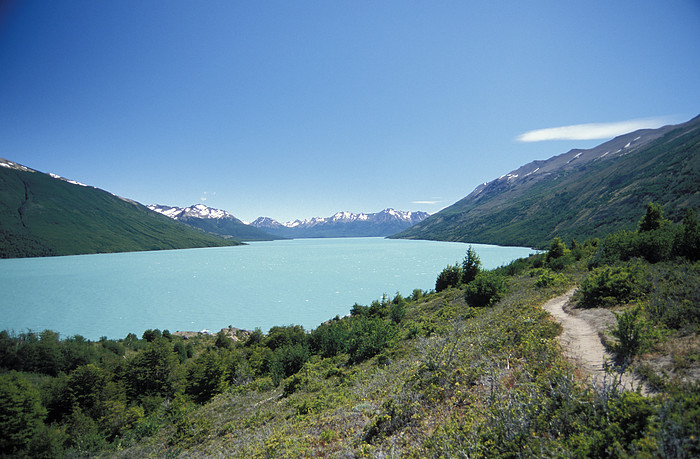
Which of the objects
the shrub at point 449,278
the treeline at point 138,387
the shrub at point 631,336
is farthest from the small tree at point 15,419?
the shrub at point 449,278

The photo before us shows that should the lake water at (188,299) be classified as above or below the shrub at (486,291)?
below

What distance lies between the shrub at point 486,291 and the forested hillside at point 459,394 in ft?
0.47

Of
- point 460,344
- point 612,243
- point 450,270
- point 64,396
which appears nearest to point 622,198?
point 450,270

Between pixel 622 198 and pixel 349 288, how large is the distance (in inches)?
7492

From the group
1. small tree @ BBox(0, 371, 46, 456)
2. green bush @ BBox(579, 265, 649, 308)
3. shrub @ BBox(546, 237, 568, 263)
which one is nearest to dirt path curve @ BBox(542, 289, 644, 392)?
green bush @ BBox(579, 265, 649, 308)

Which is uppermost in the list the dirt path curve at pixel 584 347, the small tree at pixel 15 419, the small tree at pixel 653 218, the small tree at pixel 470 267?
the small tree at pixel 653 218

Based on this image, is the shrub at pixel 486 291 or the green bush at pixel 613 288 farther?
the shrub at pixel 486 291

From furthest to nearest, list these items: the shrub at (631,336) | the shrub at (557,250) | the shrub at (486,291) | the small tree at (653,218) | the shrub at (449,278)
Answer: the shrub at (449,278) < the shrub at (557,250) < the small tree at (653,218) < the shrub at (486,291) < the shrub at (631,336)

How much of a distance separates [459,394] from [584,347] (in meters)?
5.22

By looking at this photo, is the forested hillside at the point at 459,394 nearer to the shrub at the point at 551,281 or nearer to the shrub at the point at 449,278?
the shrub at the point at 551,281

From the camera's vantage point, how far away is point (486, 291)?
2525 centimetres

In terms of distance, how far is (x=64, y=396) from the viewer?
2745 centimetres

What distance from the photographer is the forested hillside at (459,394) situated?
18.5ft

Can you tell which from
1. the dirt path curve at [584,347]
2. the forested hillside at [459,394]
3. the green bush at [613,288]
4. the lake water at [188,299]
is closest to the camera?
the forested hillside at [459,394]
